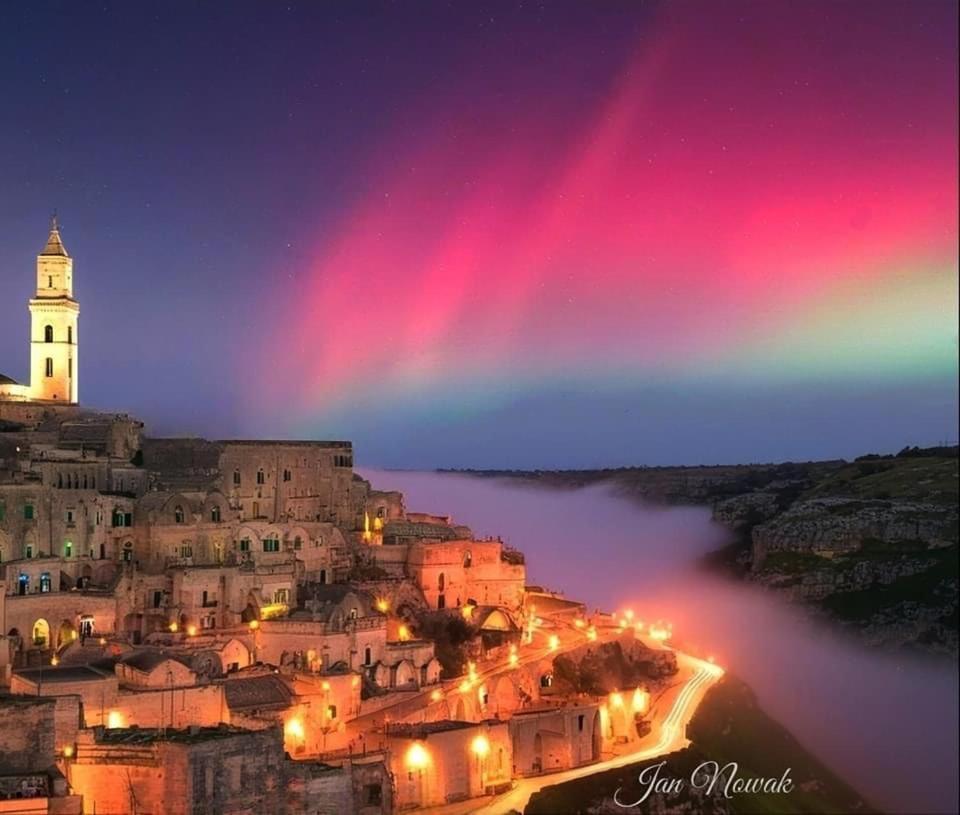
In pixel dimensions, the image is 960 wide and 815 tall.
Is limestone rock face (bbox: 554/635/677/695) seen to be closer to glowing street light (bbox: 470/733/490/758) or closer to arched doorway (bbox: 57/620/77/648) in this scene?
glowing street light (bbox: 470/733/490/758)

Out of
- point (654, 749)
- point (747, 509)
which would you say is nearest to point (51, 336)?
point (654, 749)

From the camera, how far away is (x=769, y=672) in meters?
38.8

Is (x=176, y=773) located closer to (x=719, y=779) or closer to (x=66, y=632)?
(x=66, y=632)

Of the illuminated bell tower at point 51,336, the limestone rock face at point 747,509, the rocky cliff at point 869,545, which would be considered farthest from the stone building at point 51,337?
the limestone rock face at point 747,509

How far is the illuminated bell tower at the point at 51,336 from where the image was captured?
5359 cm

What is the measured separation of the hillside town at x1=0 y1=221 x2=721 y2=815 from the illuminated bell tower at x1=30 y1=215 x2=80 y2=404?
0.30 feet

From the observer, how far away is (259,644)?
41.8m

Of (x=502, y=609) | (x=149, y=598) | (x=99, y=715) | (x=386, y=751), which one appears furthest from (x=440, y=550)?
(x=99, y=715)

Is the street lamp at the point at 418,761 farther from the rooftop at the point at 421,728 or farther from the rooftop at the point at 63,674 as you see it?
the rooftop at the point at 63,674

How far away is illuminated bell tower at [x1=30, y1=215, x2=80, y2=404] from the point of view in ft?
176
